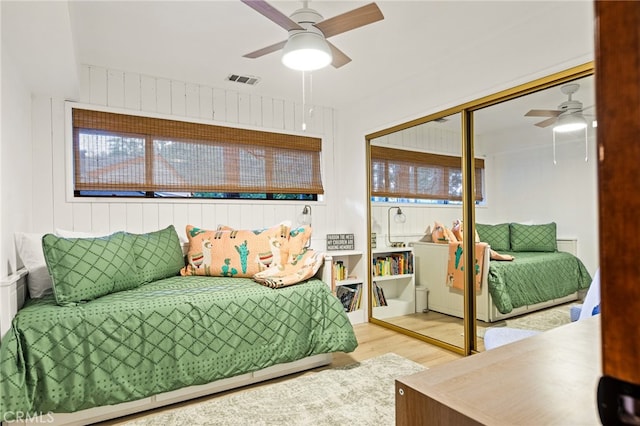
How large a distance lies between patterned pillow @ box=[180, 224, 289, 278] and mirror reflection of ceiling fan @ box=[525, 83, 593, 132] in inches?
82.1

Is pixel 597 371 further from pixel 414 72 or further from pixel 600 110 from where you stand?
pixel 414 72

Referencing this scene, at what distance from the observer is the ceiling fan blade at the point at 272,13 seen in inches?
73.5

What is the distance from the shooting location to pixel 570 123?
2.32 m

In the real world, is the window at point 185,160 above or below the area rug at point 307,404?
above

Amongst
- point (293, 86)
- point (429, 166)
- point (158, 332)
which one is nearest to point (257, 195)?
point (293, 86)

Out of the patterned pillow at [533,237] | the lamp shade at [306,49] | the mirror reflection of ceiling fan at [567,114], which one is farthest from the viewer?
the patterned pillow at [533,237]

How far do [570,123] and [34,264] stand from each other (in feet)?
11.4

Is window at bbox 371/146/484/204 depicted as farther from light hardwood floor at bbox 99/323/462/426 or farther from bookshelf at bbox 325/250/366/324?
light hardwood floor at bbox 99/323/462/426

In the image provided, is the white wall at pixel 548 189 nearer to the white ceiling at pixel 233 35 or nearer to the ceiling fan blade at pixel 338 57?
the white ceiling at pixel 233 35

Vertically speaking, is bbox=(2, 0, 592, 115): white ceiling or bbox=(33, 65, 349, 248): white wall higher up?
bbox=(2, 0, 592, 115): white ceiling

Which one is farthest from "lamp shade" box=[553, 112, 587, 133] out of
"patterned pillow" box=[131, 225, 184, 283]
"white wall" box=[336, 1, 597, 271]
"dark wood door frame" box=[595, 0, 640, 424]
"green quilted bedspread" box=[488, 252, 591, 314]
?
"patterned pillow" box=[131, 225, 184, 283]

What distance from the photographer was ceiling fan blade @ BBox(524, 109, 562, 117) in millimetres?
2418

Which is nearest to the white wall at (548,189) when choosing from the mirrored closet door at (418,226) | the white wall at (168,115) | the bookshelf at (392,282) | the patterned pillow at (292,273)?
the mirrored closet door at (418,226)

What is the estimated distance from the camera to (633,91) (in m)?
0.24
